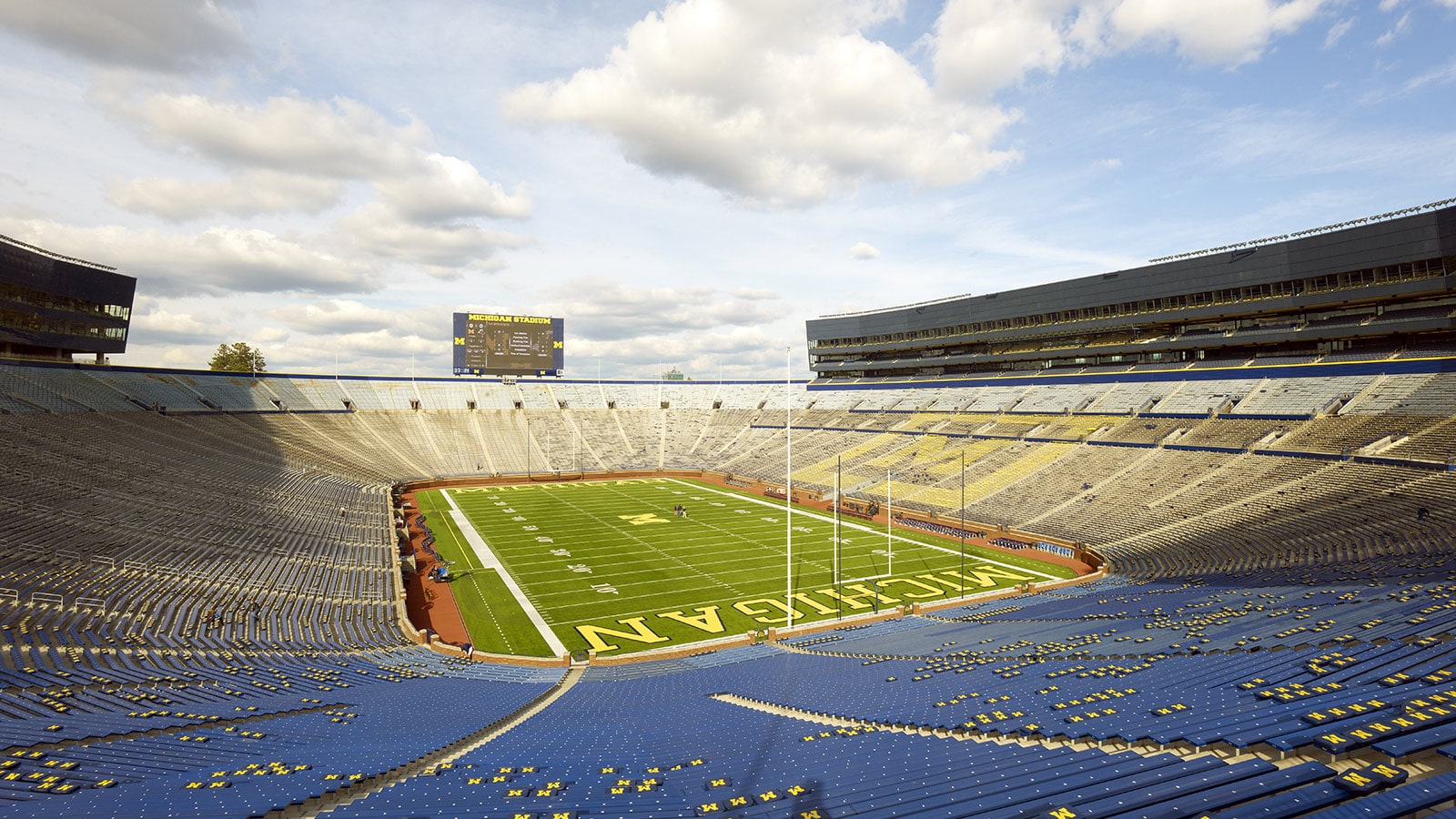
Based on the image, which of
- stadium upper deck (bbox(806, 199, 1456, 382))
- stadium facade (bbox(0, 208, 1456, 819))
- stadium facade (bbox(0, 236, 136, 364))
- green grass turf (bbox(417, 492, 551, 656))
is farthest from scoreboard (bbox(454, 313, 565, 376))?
stadium upper deck (bbox(806, 199, 1456, 382))

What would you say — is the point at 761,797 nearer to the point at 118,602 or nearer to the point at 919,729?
the point at 919,729

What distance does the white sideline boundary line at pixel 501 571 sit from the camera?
2498 cm

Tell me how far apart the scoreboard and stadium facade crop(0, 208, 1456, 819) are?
14000 mm

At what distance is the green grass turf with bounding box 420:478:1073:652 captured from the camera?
26672mm

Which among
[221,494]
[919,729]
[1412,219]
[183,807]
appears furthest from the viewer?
[1412,219]

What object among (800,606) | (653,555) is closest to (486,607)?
(653,555)

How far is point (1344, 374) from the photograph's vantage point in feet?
142

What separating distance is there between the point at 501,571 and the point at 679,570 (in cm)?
926

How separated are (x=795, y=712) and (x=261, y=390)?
74.6 m

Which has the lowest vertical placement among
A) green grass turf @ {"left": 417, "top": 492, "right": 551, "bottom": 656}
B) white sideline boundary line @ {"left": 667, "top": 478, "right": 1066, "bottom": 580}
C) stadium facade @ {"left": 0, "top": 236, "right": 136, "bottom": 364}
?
green grass turf @ {"left": 417, "top": 492, "right": 551, "bottom": 656}

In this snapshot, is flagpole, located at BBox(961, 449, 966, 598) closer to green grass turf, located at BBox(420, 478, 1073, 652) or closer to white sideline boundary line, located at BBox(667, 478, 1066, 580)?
green grass turf, located at BBox(420, 478, 1073, 652)

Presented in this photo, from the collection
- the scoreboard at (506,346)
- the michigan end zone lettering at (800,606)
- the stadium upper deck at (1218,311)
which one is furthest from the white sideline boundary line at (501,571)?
the stadium upper deck at (1218,311)

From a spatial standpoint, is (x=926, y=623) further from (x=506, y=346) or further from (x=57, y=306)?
(x=57, y=306)

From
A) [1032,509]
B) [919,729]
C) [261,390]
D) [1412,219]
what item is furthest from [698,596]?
[261,390]
